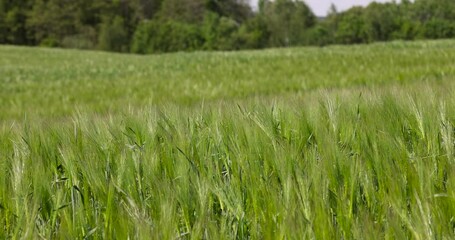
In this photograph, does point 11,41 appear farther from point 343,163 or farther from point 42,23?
point 343,163

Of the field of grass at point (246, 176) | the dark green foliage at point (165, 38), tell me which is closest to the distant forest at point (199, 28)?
the dark green foliage at point (165, 38)

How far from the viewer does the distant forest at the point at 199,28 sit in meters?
49.8

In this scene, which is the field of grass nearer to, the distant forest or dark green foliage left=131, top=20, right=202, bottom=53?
the distant forest

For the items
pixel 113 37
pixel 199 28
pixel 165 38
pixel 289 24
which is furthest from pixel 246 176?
pixel 289 24

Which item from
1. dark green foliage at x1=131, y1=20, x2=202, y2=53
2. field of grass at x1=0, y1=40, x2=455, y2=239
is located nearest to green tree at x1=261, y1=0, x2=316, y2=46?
dark green foliage at x1=131, y1=20, x2=202, y2=53

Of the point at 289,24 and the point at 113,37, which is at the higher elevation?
the point at 289,24

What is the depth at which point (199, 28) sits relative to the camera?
5400 cm

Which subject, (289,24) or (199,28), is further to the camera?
(289,24)

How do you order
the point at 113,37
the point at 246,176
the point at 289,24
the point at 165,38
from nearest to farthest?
the point at 246,176 < the point at 113,37 < the point at 165,38 < the point at 289,24

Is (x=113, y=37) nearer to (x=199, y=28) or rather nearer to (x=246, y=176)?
(x=199, y=28)

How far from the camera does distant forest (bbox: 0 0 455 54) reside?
4981cm

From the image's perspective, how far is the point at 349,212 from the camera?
729 mm

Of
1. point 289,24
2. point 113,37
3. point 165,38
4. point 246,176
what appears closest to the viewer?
point 246,176

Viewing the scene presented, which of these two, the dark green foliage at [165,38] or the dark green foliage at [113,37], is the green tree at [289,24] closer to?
the dark green foliage at [165,38]
